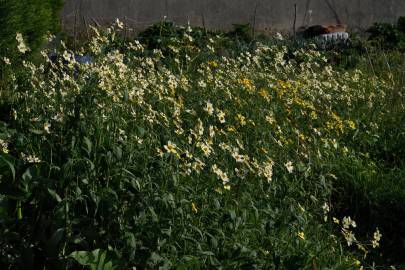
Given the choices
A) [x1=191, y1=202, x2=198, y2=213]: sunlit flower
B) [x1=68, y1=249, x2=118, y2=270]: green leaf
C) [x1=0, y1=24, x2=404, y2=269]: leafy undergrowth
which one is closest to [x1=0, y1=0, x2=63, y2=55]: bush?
[x1=0, y1=24, x2=404, y2=269]: leafy undergrowth

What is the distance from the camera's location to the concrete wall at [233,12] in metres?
10.2

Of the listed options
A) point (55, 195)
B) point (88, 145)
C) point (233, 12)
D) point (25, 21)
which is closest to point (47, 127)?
point (88, 145)

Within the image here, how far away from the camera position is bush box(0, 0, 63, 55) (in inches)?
243

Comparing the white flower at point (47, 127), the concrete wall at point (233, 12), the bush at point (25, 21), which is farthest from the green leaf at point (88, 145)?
the concrete wall at point (233, 12)

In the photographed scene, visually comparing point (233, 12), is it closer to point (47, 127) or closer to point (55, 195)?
point (47, 127)

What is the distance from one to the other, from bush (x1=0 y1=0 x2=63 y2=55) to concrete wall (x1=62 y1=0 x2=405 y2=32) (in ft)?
7.02

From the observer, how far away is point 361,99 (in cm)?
680

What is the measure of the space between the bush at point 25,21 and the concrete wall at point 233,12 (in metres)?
2.14

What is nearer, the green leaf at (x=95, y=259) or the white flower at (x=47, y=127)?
the green leaf at (x=95, y=259)

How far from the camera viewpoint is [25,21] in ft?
21.7

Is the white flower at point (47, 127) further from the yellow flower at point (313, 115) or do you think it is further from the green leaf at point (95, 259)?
the yellow flower at point (313, 115)

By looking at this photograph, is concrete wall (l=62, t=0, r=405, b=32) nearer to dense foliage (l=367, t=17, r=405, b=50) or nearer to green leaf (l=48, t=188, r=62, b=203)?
dense foliage (l=367, t=17, r=405, b=50)

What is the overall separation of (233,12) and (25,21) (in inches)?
208

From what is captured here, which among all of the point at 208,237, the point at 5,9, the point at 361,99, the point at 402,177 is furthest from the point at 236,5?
the point at 208,237
